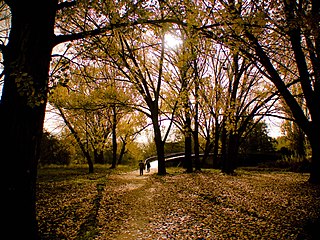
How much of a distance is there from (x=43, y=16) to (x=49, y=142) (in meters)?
25.8

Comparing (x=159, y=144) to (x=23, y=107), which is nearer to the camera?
(x=23, y=107)

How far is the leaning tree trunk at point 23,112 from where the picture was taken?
3.73m

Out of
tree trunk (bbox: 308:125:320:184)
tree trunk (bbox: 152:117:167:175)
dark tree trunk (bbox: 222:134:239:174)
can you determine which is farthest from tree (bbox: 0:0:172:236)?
dark tree trunk (bbox: 222:134:239:174)

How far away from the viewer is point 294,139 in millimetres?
27875

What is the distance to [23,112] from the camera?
3900 millimetres

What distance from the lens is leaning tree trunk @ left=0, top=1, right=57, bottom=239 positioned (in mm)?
3734

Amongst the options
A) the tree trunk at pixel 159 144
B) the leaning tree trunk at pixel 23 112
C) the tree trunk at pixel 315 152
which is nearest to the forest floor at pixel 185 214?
the tree trunk at pixel 315 152

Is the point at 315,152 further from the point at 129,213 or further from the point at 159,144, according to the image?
the point at 159,144

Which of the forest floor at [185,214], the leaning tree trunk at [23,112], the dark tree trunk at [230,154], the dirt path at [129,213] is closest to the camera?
the leaning tree trunk at [23,112]

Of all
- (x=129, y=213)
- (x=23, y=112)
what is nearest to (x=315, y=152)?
(x=129, y=213)

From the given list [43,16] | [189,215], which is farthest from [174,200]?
[43,16]

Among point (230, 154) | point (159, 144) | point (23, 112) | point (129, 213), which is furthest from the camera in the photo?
point (159, 144)

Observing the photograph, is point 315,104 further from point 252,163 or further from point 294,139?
point 252,163

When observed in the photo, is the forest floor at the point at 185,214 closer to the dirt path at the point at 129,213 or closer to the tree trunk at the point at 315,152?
the dirt path at the point at 129,213
